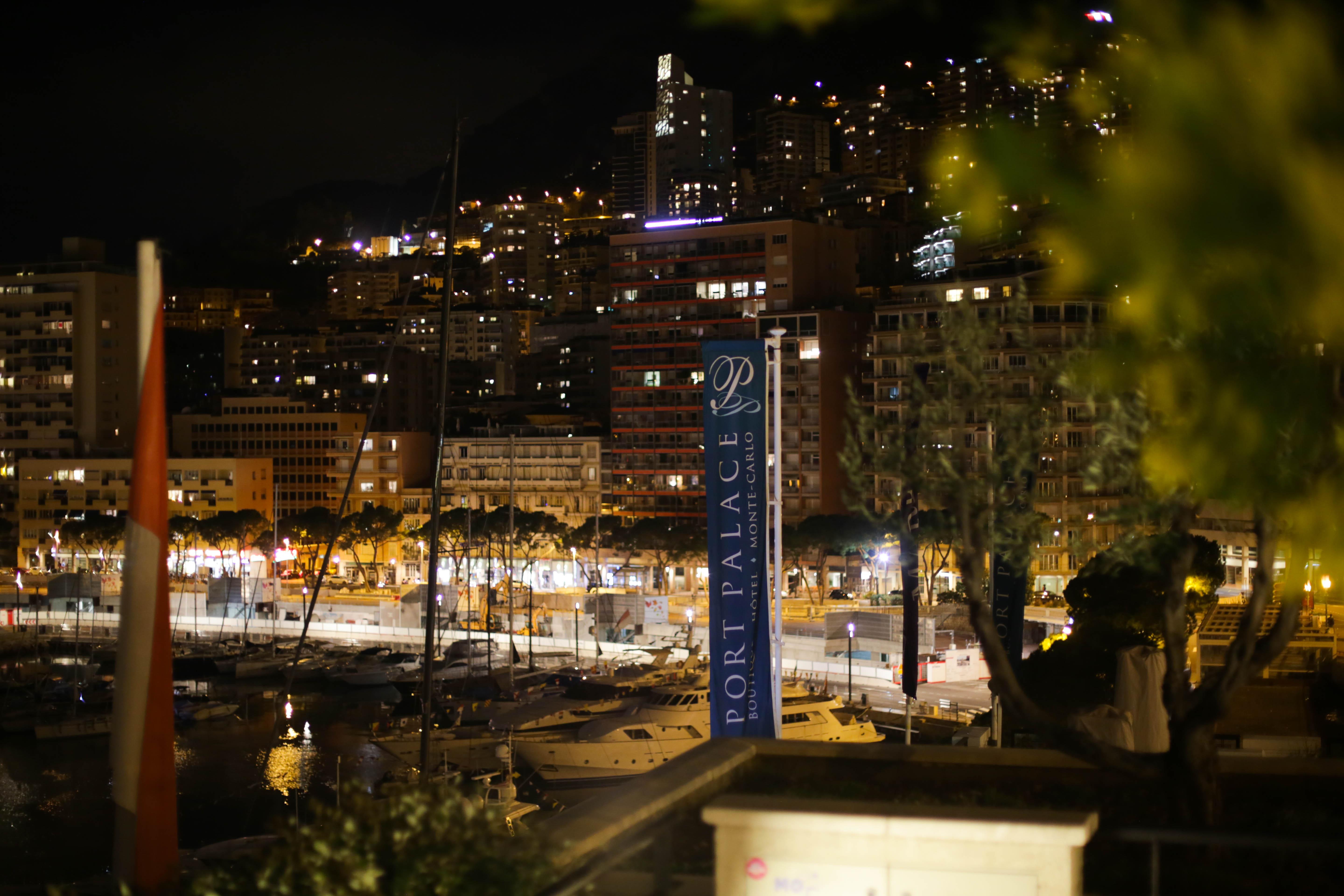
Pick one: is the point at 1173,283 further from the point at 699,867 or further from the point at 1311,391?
the point at 699,867

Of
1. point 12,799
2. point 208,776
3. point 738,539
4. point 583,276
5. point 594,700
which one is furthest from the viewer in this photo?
point 583,276

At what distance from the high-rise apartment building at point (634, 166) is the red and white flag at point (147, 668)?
14565cm

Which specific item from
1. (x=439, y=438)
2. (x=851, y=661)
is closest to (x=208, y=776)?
(x=851, y=661)

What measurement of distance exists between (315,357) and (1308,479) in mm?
103376

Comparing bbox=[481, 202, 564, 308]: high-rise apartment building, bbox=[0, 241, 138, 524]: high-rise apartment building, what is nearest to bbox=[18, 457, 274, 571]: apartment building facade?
bbox=[0, 241, 138, 524]: high-rise apartment building

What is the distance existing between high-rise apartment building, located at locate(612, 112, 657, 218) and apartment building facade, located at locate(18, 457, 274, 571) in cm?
8787

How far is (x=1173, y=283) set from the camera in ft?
Answer: 8.08

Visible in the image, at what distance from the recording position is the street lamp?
29.2 meters

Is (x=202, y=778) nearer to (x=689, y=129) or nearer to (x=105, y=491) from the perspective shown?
(x=105, y=491)

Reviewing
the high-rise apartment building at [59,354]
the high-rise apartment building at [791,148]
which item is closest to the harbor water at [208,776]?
the high-rise apartment building at [59,354]

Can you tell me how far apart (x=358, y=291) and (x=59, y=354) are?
67.6 metres

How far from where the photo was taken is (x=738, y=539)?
1057 centimetres

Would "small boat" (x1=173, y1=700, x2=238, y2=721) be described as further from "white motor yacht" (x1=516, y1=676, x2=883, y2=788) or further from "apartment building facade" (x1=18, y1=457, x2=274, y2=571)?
"apartment building facade" (x1=18, y1=457, x2=274, y2=571)

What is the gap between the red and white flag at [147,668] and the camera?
392 cm
